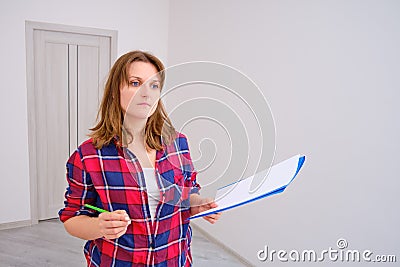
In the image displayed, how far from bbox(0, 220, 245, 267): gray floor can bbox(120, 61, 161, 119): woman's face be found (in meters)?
2.13

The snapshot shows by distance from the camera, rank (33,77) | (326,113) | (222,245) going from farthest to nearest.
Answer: (33,77), (222,245), (326,113)

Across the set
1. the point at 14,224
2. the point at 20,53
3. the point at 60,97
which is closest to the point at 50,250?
the point at 14,224

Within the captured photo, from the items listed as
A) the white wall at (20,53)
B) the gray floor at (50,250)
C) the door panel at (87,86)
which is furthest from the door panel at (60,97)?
the gray floor at (50,250)

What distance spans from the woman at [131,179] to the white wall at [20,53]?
2.53 metres

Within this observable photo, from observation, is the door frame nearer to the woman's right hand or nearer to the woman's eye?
the woman's eye

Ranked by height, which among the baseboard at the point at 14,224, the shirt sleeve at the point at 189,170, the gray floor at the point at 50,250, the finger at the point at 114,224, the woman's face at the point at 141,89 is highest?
the woman's face at the point at 141,89

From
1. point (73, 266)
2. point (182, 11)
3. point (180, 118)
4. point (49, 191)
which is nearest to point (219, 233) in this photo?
point (73, 266)

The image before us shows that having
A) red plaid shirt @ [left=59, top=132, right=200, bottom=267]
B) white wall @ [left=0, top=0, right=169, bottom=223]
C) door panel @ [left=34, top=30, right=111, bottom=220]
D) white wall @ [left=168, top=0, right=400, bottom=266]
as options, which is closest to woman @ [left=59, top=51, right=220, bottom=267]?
red plaid shirt @ [left=59, top=132, right=200, bottom=267]

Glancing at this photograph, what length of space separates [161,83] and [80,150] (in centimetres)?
29

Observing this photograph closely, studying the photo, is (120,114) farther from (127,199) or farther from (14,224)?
(14,224)

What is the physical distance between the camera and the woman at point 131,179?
993 millimetres

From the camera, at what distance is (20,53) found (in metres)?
3.18

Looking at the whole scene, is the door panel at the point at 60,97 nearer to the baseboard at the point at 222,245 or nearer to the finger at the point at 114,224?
the baseboard at the point at 222,245

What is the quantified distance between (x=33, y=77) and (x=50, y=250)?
57.7 inches
